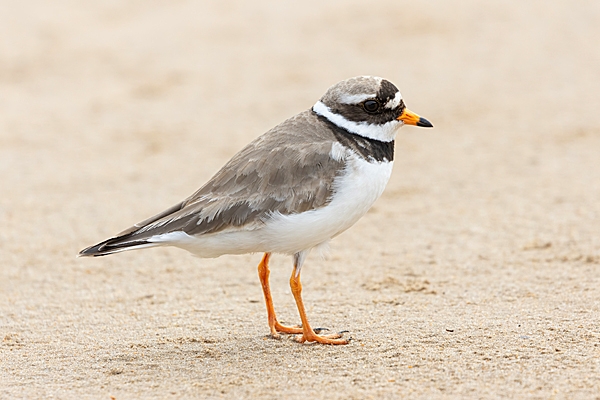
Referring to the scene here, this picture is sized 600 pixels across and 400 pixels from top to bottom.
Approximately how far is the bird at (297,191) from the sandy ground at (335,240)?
65cm

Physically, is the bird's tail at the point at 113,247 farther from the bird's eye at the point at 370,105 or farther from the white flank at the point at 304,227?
the bird's eye at the point at 370,105

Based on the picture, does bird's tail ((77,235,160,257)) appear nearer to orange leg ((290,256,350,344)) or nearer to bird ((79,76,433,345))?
bird ((79,76,433,345))

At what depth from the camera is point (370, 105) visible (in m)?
4.94

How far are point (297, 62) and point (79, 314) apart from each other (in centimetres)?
710

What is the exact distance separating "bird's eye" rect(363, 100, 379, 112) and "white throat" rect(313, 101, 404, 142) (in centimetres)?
10

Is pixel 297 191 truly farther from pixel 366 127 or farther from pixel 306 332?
pixel 306 332

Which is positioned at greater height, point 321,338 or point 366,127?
point 366,127

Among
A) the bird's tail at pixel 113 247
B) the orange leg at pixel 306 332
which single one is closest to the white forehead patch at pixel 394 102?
the orange leg at pixel 306 332

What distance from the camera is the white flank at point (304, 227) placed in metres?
4.63

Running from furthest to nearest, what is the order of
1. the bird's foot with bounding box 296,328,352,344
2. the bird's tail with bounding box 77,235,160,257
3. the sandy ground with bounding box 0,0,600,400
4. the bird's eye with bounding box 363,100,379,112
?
the bird's eye with bounding box 363,100,379,112 < the bird's foot with bounding box 296,328,352,344 < the bird's tail with bounding box 77,235,160,257 < the sandy ground with bounding box 0,0,600,400

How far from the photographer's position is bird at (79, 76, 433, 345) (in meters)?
4.64

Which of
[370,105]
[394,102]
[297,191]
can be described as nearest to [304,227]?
[297,191]

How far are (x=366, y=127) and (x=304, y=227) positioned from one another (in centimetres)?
81

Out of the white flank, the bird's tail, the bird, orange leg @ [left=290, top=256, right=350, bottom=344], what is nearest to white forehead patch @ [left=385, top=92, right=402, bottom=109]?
the bird
